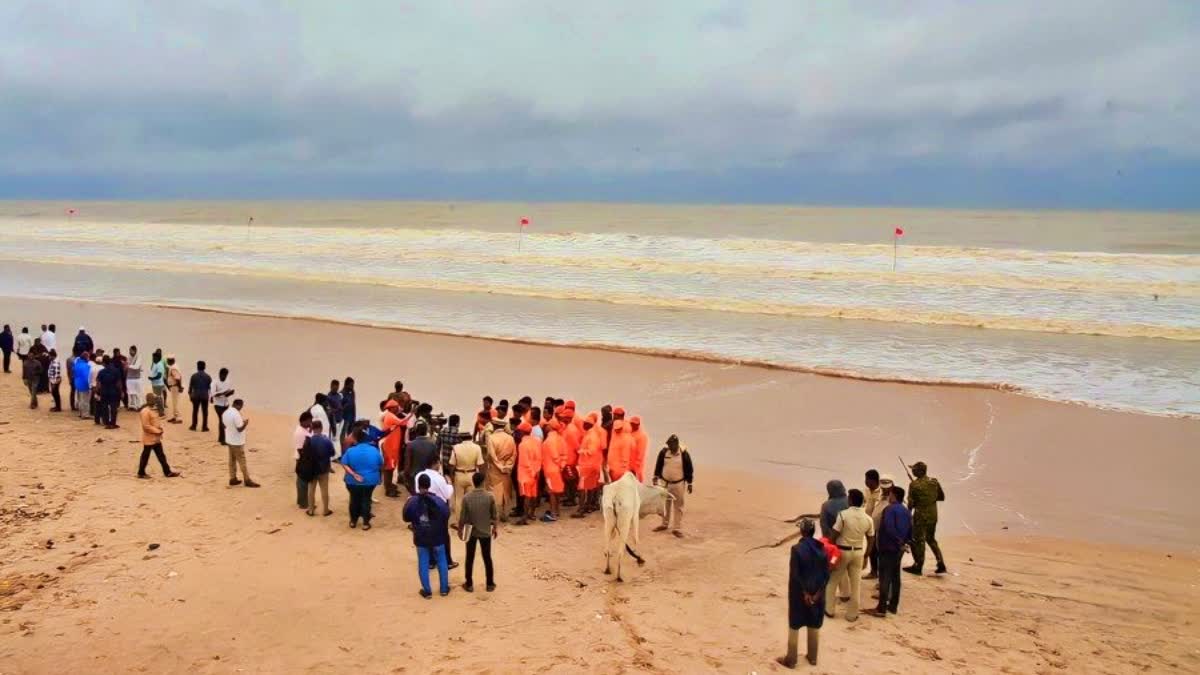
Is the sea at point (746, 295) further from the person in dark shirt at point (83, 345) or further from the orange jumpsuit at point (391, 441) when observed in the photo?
the orange jumpsuit at point (391, 441)

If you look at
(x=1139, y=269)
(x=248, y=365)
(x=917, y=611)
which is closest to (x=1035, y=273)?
(x=1139, y=269)

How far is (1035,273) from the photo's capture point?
4091cm

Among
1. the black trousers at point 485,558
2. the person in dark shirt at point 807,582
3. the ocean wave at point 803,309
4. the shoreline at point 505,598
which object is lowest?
the shoreline at point 505,598

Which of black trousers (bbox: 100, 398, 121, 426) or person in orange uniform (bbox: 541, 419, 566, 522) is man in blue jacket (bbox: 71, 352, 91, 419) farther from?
person in orange uniform (bbox: 541, 419, 566, 522)

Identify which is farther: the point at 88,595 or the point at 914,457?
the point at 914,457

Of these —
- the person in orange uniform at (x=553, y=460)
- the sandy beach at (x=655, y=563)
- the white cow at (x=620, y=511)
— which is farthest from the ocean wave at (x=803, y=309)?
the white cow at (x=620, y=511)

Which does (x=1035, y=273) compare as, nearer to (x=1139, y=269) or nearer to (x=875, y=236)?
(x=1139, y=269)

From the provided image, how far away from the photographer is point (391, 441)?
11844 millimetres

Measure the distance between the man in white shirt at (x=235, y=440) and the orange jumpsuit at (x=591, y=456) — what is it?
4268 mm

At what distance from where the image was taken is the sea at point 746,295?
22.1 m

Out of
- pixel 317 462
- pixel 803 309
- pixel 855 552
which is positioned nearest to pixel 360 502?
pixel 317 462

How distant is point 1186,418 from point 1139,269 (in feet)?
100

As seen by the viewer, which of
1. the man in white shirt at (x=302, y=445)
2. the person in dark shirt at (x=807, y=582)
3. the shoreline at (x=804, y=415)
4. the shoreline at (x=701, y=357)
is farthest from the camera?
the shoreline at (x=701, y=357)

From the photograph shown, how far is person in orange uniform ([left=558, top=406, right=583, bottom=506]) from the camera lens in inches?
445
